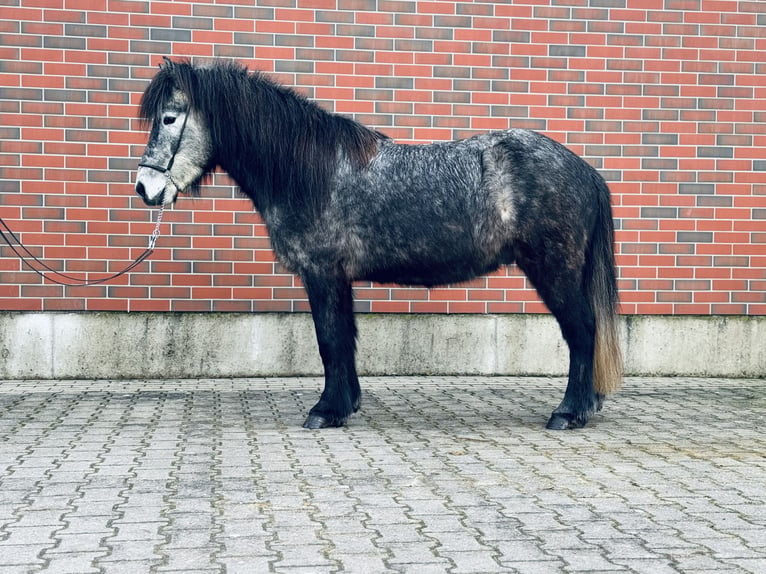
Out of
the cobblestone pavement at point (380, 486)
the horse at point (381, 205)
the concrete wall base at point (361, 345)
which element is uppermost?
the horse at point (381, 205)

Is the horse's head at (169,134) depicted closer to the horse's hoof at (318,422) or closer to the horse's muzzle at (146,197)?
the horse's muzzle at (146,197)

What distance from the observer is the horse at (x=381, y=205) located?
20.7ft

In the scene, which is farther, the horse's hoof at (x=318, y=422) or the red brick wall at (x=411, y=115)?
the red brick wall at (x=411, y=115)

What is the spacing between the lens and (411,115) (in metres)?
8.97

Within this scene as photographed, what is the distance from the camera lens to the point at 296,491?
14.7 feet

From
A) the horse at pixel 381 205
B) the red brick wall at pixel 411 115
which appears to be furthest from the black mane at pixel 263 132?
the red brick wall at pixel 411 115

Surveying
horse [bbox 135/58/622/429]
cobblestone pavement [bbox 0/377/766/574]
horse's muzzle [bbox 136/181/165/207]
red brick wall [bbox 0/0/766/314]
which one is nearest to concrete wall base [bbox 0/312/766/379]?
red brick wall [bbox 0/0/766/314]

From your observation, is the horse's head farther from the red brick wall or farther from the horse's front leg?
the red brick wall

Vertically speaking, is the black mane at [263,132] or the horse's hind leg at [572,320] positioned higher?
the black mane at [263,132]

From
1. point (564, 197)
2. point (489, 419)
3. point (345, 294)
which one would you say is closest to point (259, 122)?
point (345, 294)

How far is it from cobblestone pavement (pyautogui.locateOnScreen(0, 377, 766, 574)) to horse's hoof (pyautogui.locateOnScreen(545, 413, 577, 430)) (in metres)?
0.09

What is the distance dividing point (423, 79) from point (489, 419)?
3545 mm

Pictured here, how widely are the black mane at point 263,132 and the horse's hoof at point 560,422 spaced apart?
1.96 m

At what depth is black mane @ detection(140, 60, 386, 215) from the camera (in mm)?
6363
